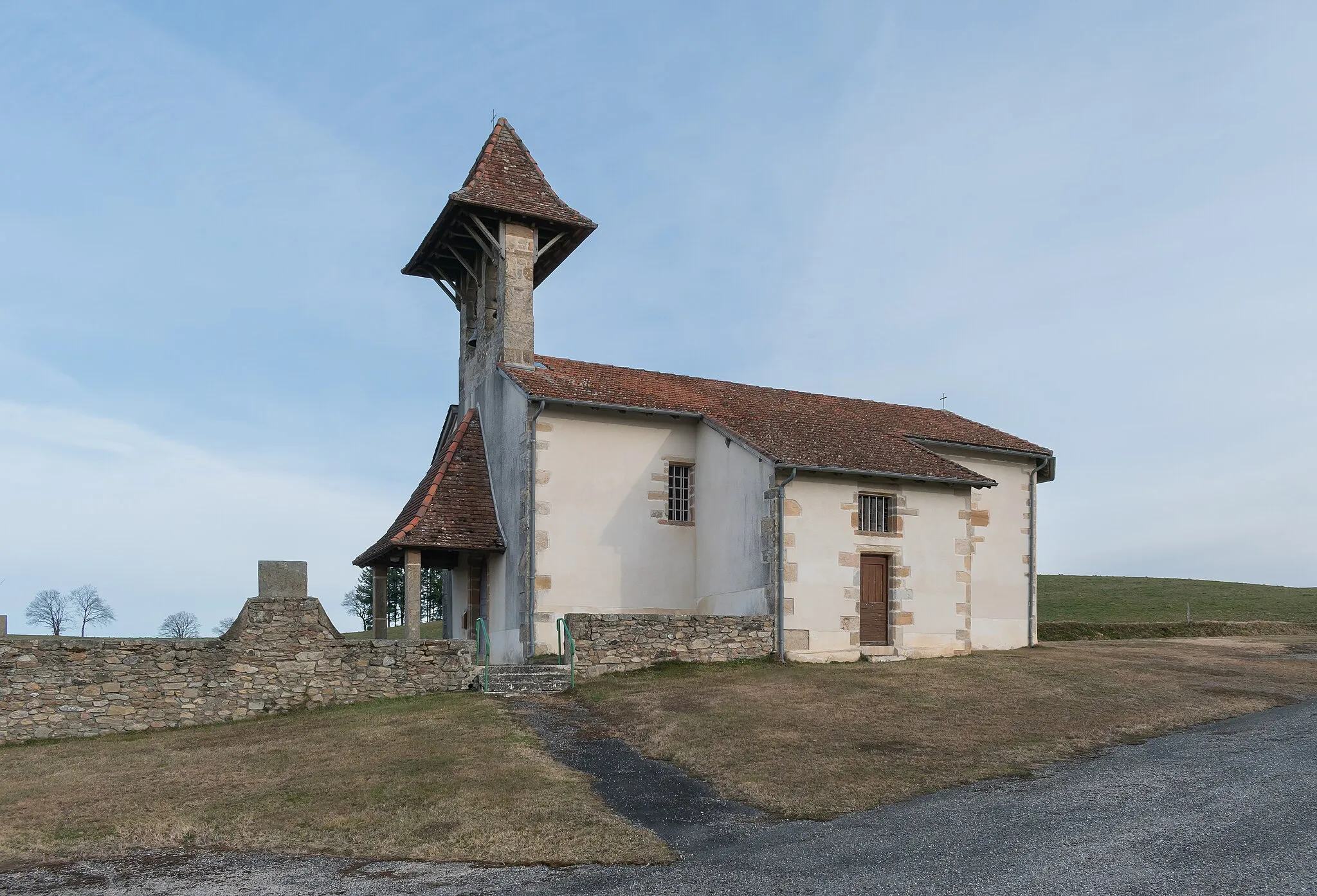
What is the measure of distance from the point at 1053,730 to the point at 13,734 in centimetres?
1575

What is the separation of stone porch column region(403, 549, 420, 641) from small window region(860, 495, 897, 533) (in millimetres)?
9526

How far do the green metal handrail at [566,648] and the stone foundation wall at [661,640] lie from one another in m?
0.12

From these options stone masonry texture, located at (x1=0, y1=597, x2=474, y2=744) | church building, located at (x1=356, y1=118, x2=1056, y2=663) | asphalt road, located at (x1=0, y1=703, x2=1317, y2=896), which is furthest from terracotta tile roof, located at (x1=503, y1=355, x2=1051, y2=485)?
asphalt road, located at (x1=0, y1=703, x2=1317, y2=896)

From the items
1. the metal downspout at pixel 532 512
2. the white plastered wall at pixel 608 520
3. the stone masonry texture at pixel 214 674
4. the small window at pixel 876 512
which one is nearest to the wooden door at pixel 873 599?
the small window at pixel 876 512

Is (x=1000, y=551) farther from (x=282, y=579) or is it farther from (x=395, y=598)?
(x=395, y=598)

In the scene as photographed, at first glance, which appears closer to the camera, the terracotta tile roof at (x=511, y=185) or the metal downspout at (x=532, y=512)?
the metal downspout at (x=532, y=512)

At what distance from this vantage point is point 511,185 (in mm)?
26375

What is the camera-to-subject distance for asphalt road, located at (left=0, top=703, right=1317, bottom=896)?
7.87 m

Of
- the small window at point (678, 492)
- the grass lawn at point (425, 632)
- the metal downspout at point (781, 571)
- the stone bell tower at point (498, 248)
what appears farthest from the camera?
the grass lawn at point (425, 632)

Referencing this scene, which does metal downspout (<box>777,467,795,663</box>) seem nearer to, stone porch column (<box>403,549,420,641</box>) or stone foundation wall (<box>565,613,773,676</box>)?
stone foundation wall (<box>565,613,773,676</box>)

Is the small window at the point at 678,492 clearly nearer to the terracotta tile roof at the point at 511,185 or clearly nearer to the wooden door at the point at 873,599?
the wooden door at the point at 873,599

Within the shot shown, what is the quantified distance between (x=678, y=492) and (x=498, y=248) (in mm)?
7363

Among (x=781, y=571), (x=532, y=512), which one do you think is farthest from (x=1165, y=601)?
(x=532, y=512)

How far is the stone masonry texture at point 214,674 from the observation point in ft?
55.4
